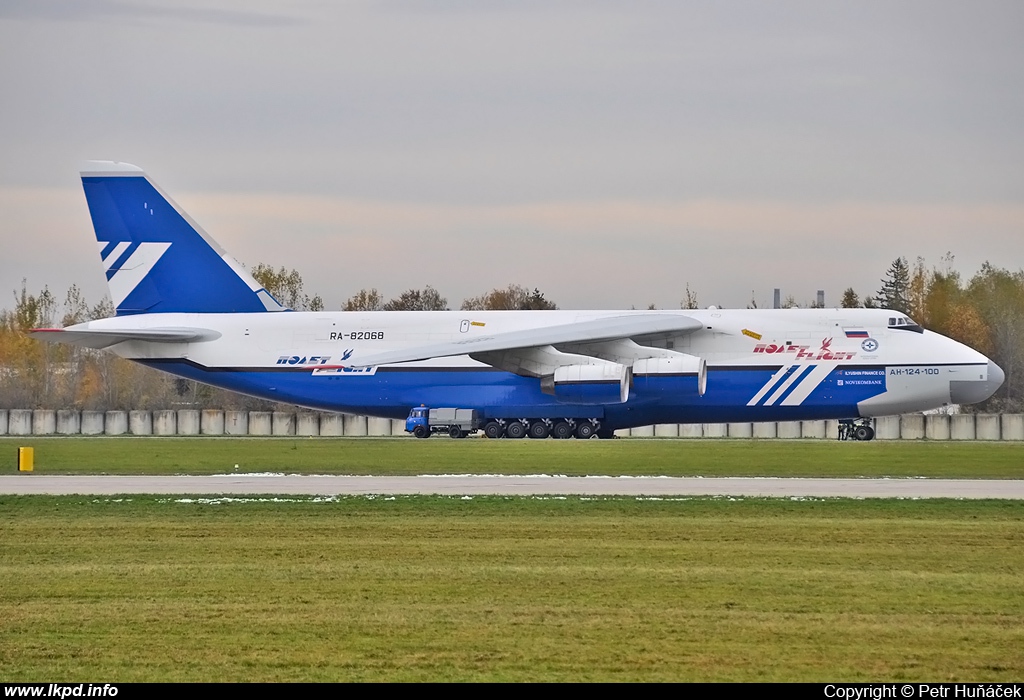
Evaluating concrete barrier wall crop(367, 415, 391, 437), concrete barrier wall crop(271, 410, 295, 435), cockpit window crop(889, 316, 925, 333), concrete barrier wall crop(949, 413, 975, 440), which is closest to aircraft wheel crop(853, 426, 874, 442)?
cockpit window crop(889, 316, 925, 333)

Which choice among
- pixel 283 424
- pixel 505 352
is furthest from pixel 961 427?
pixel 283 424

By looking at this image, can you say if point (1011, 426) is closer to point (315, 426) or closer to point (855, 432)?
point (855, 432)

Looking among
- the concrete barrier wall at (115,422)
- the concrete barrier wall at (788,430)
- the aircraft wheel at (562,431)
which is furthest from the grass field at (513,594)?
the concrete barrier wall at (115,422)

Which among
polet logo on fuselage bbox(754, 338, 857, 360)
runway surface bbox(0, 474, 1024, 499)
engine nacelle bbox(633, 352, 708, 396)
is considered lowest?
runway surface bbox(0, 474, 1024, 499)

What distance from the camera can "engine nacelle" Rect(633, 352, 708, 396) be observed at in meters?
37.7

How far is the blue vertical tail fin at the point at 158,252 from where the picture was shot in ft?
141

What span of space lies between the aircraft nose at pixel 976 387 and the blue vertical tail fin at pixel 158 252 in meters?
21.1

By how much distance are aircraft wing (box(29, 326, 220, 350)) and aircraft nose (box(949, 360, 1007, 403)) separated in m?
21.8

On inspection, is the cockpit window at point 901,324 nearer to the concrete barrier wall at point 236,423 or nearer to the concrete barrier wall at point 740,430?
the concrete barrier wall at point 740,430

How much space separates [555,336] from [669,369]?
3365 millimetres

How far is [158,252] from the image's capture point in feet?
141

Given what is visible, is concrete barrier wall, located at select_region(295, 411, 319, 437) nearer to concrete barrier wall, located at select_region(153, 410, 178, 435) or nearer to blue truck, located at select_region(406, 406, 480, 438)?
concrete barrier wall, located at select_region(153, 410, 178, 435)

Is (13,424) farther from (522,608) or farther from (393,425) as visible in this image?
(522,608)
